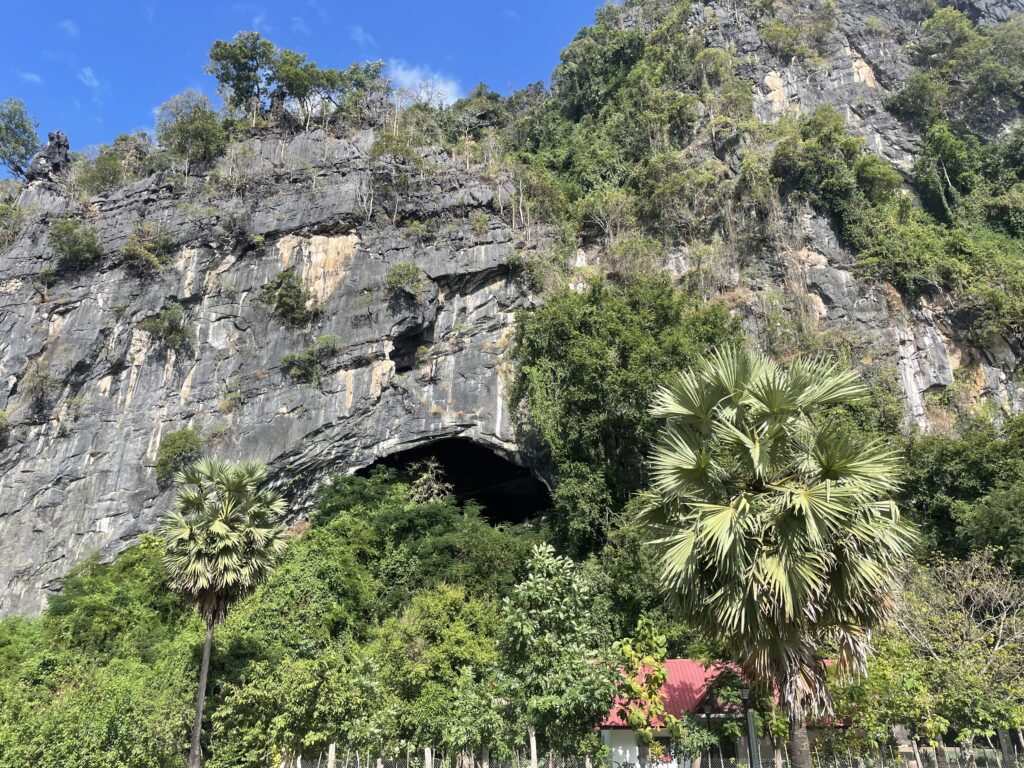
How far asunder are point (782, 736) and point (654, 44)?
40.5m

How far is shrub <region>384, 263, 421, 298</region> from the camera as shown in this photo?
3058 cm

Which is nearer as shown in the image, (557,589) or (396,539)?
(557,589)

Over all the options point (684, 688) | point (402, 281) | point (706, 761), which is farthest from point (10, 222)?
point (706, 761)

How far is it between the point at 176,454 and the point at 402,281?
11.2 meters

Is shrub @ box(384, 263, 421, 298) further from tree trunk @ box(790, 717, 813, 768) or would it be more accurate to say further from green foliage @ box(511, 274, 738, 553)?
tree trunk @ box(790, 717, 813, 768)

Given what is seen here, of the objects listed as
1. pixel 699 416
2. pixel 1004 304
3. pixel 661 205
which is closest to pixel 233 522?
pixel 699 416

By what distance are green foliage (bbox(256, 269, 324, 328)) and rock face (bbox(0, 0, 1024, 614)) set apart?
42 centimetres

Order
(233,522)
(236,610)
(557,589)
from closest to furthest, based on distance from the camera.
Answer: (557,589) < (233,522) < (236,610)

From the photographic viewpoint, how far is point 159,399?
30656 millimetres

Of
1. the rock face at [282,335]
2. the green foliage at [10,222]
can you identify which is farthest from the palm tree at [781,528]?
the green foliage at [10,222]

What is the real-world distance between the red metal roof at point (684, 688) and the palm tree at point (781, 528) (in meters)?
5.84

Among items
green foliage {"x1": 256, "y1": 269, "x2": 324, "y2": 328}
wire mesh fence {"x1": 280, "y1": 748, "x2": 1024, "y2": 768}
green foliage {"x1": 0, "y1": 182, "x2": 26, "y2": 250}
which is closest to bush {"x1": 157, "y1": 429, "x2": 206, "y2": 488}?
green foliage {"x1": 256, "y1": 269, "x2": 324, "y2": 328}

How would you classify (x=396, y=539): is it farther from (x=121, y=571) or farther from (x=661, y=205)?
(x=661, y=205)

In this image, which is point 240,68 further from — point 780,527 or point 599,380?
point 780,527
